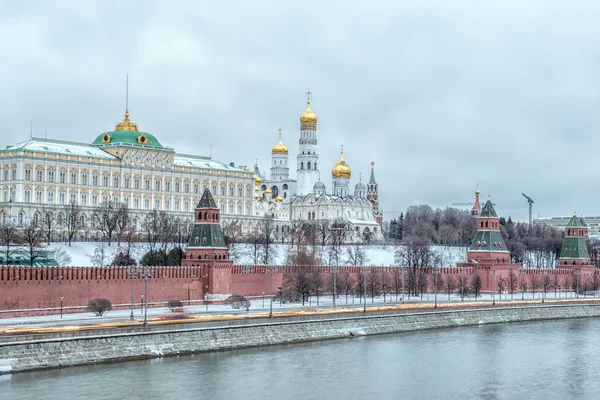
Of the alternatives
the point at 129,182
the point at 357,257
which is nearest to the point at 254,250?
the point at 357,257

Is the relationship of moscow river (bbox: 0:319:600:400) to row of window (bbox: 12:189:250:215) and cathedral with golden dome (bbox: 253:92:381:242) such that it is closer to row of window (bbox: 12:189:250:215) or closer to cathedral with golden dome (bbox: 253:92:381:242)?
row of window (bbox: 12:189:250:215)

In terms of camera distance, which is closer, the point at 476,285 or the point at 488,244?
the point at 476,285

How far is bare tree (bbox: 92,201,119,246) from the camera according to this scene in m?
69.6

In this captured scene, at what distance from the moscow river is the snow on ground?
25.7 m

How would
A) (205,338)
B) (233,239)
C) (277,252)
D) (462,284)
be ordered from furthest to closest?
1. (277,252)
2. (233,239)
3. (462,284)
4. (205,338)

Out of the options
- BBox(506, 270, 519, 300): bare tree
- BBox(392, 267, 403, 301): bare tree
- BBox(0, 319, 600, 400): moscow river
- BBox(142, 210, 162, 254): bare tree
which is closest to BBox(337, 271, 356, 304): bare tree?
BBox(392, 267, 403, 301): bare tree

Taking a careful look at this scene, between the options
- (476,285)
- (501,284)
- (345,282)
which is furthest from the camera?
(501,284)

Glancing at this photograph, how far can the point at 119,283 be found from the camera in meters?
45.9

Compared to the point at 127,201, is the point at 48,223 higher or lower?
lower

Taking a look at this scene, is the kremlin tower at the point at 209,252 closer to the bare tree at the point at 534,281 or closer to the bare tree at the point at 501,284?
the bare tree at the point at 501,284

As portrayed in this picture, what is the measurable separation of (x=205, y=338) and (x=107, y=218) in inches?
1413

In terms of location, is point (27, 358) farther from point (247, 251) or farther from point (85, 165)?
point (85, 165)

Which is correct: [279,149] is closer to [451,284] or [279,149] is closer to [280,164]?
[280,164]

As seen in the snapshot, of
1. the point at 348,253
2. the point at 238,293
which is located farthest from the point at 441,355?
the point at 348,253
